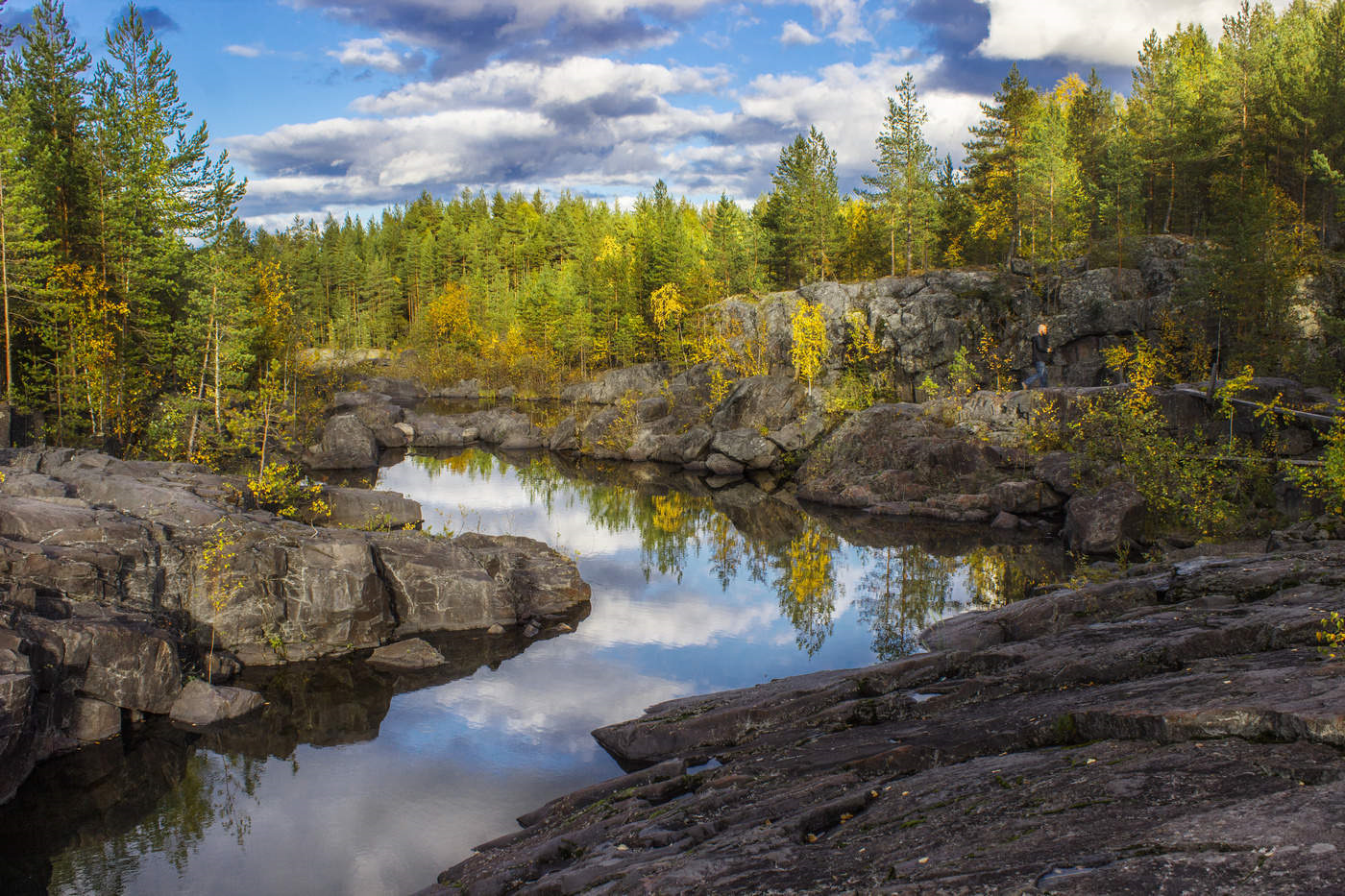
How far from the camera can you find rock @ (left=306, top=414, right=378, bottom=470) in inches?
1599

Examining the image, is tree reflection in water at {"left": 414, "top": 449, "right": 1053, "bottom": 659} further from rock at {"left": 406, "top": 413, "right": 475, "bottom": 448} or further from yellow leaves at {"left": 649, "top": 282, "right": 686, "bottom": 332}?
yellow leaves at {"left": 649, "top": 282, "right": 686, "bottom": 332}

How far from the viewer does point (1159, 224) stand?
183 feet

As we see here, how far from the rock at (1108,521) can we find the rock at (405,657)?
1779 centimetres

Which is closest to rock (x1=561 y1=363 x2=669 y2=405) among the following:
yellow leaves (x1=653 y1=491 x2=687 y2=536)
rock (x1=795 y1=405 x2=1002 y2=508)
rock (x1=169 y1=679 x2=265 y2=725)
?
yellow leaves (x1=653 y1=491 x2=687 y2=536)

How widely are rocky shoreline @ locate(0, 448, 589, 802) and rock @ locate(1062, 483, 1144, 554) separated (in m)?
14.3

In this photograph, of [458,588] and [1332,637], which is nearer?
[1332,637]

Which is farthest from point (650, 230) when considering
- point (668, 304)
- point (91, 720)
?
point (91, 720)

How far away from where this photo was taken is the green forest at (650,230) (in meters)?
30.7

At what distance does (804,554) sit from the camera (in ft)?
85.0

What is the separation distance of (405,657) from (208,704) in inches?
146

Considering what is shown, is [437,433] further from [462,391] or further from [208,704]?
[208,704]

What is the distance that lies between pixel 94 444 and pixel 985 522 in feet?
105

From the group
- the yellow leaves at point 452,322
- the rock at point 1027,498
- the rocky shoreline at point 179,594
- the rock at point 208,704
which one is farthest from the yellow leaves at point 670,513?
the yellow leaves at point 452,322

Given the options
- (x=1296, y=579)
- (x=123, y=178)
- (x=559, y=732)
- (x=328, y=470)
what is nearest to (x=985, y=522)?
(x=1296, y=579)
